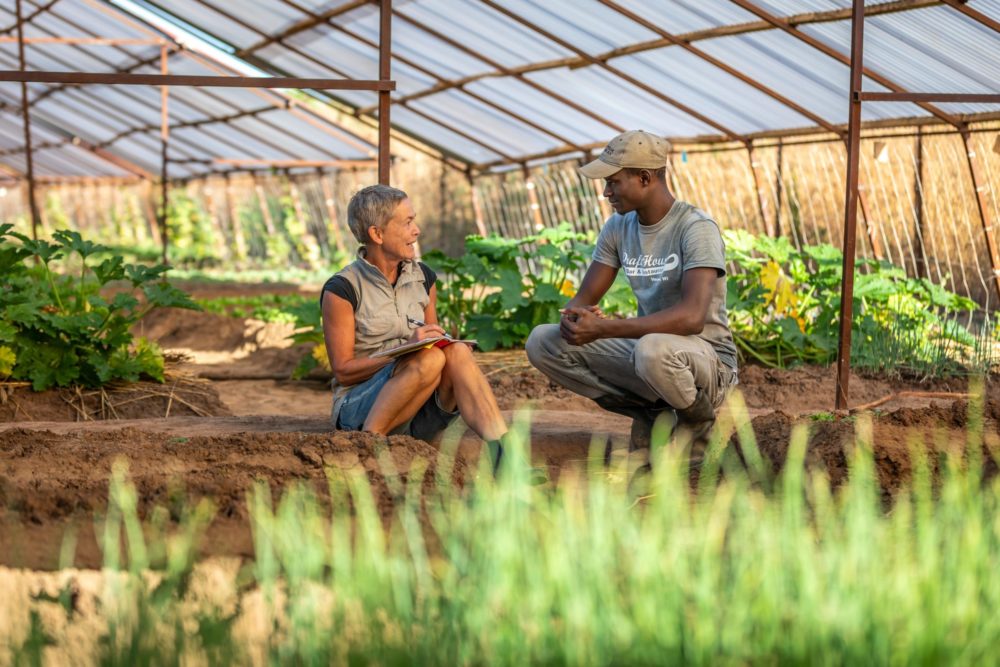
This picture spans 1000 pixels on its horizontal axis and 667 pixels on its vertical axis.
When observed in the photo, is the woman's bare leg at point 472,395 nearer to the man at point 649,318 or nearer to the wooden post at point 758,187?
the man at point 649,318

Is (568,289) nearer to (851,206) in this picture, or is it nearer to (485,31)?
(851,206)

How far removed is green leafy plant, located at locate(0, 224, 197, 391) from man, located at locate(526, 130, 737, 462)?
207 centimetres

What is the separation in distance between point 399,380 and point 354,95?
10404mm

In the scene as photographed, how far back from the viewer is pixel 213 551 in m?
2.59

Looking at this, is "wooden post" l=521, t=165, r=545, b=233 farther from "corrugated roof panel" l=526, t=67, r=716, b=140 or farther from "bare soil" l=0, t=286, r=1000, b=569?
"bare soil" l=0, t=286, r=1000, b=569

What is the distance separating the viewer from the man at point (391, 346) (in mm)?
3703

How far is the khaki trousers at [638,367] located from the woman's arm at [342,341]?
0.65 metres

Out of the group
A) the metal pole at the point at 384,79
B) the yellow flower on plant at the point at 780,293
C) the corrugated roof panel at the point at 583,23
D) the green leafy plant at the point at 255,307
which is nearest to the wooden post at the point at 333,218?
the green leafy plant at the point at 255,307

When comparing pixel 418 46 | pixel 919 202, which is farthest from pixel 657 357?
pixel 418 46

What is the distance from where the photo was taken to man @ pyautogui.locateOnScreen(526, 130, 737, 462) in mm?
3812

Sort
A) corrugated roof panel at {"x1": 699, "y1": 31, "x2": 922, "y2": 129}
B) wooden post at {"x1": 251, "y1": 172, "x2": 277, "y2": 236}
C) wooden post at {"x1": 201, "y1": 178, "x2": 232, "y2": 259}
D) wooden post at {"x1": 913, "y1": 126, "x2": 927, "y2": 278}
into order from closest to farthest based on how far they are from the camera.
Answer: corrugated roof panel at {"x1": 699, "y1": 31, "x2": 922, "y2": 129} → wooden post at {"x1": 913, "y1": 126, "x2": 927, "y2": 278} → wooden post at {"x1": 251, "y1": 172, "x2": 277, "y2": 236} → wooden post at {"x1": 201, "y1": 178, "x2": 232, "y2": 259}

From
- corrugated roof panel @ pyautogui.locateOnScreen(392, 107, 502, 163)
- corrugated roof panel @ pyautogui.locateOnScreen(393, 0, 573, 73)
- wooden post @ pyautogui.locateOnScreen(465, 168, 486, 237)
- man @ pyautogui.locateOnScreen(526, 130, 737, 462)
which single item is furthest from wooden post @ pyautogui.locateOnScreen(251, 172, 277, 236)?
man @ pyautogui.locateOnScreen(526, 130, 737, 462)

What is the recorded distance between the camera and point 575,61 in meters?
9.51

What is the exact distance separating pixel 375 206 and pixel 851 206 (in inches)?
83.0
